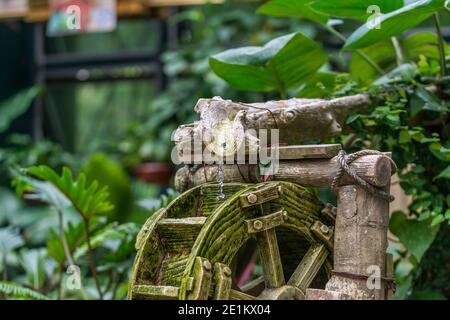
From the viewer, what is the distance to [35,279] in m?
4.25

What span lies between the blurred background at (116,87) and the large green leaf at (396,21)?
3167mm

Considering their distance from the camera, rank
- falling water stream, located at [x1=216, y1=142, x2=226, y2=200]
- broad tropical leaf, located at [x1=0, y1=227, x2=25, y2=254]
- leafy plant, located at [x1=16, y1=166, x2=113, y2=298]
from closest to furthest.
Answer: falling water stream, located at [x1=216, y1=142, x2=226, y2=200]
leafy plant, located at [x1=16, y1=166, x2=113, y2=298]
broad tropical leaf, located at [x1=0, y1=227, x2=25, y2=254]

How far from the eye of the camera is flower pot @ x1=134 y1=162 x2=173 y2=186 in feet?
23.4

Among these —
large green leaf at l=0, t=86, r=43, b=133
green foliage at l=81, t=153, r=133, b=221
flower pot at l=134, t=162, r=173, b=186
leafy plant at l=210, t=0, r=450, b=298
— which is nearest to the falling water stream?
leafy plant at l=210, t=0, r=450, b=298

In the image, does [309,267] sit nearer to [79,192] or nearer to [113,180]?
[79,192]

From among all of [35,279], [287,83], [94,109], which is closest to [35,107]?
[94,109]

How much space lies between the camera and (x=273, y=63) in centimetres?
330

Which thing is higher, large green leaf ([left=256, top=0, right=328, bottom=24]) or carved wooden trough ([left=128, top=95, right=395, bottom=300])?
large green leaf ([left=256, top=0, right=328, bottom=24])

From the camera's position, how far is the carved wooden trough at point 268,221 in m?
2.33

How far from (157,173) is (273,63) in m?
3.98

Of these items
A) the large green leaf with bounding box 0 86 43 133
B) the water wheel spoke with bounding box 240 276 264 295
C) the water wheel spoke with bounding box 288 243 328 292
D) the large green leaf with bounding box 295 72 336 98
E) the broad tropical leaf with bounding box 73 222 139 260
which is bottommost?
the broad tropical leaf with bounding box 73 222 139 260

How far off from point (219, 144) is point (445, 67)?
1.47m

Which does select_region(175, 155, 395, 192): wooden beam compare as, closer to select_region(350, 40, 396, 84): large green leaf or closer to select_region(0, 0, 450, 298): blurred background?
select_region(350, 40, 396, 84): large green leaf

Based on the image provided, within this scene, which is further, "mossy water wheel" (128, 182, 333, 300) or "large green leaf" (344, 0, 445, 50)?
"large green leaf" (344, 0, 445, 50)
